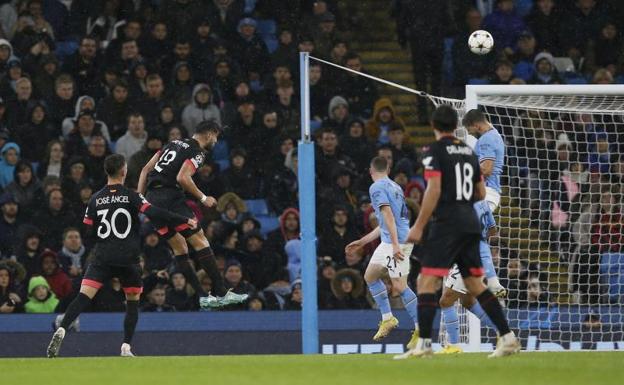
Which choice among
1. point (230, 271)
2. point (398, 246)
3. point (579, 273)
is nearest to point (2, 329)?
point (230, 271)

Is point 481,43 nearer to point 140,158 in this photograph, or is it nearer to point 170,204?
point 170,204

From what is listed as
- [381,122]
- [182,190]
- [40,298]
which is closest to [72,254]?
[40,298]

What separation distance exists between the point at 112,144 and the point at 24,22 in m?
2.94

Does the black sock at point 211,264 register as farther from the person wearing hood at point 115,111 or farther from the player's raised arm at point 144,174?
the person wearing hood at point 115,111

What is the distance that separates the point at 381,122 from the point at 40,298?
6.20 metres

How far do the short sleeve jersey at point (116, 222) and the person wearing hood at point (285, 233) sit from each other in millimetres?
4753

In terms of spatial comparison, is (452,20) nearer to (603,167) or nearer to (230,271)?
(603,167)

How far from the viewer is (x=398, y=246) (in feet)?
43.1

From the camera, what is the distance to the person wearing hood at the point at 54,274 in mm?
16750

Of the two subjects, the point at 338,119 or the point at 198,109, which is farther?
the point at 338,119

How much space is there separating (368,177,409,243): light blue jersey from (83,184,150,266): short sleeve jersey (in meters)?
2.25

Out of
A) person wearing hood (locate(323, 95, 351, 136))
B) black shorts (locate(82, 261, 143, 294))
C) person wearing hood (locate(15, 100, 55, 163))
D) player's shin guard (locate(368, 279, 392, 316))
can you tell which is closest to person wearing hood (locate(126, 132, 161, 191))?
person wearing hood (locate(15, 100, 55, 163))

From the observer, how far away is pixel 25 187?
18281 millimetres

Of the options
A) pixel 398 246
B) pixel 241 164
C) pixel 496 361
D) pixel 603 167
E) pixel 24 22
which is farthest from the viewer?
pixel 24 22
